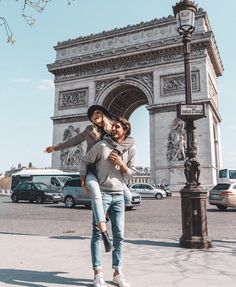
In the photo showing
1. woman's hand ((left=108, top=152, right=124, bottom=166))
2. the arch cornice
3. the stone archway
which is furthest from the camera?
the stone archway

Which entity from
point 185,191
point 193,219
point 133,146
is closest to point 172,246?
point 193,219

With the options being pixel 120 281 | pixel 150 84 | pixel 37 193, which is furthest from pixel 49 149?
pixel 150 84

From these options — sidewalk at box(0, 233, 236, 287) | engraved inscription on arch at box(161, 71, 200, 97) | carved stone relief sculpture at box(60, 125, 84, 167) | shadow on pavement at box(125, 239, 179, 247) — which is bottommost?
sidewalk at box(0, 233, 236, 287)

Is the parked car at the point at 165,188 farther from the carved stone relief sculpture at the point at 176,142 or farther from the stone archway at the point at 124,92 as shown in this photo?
the stone archway at the point at 124,92

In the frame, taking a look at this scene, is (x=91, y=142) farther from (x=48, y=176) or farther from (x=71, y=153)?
(x=71, y=153)

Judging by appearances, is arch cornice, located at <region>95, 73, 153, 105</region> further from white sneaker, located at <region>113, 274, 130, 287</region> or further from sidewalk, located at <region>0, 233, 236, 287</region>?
white sneaker, located at <region>113, 274, 130, 287</region>

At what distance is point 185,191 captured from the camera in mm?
5887

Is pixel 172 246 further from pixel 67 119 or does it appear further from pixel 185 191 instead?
pixel 67 119

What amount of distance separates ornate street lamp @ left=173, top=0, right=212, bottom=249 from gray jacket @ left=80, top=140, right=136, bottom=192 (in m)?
2.59

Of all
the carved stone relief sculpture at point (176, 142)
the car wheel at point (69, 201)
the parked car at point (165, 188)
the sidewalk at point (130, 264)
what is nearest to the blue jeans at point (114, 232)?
the sidewalk at point (130, 264)

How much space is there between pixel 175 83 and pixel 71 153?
12.7 meters

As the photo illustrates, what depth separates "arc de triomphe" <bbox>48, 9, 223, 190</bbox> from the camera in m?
28.7

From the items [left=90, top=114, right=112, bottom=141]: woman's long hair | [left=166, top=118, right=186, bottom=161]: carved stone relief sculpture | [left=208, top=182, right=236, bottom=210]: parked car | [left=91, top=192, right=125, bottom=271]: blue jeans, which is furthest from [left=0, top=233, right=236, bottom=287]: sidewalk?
[left=166, top=118, right=186, bottom=161]: carved stone relief sculpture

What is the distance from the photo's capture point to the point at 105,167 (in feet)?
11.5
